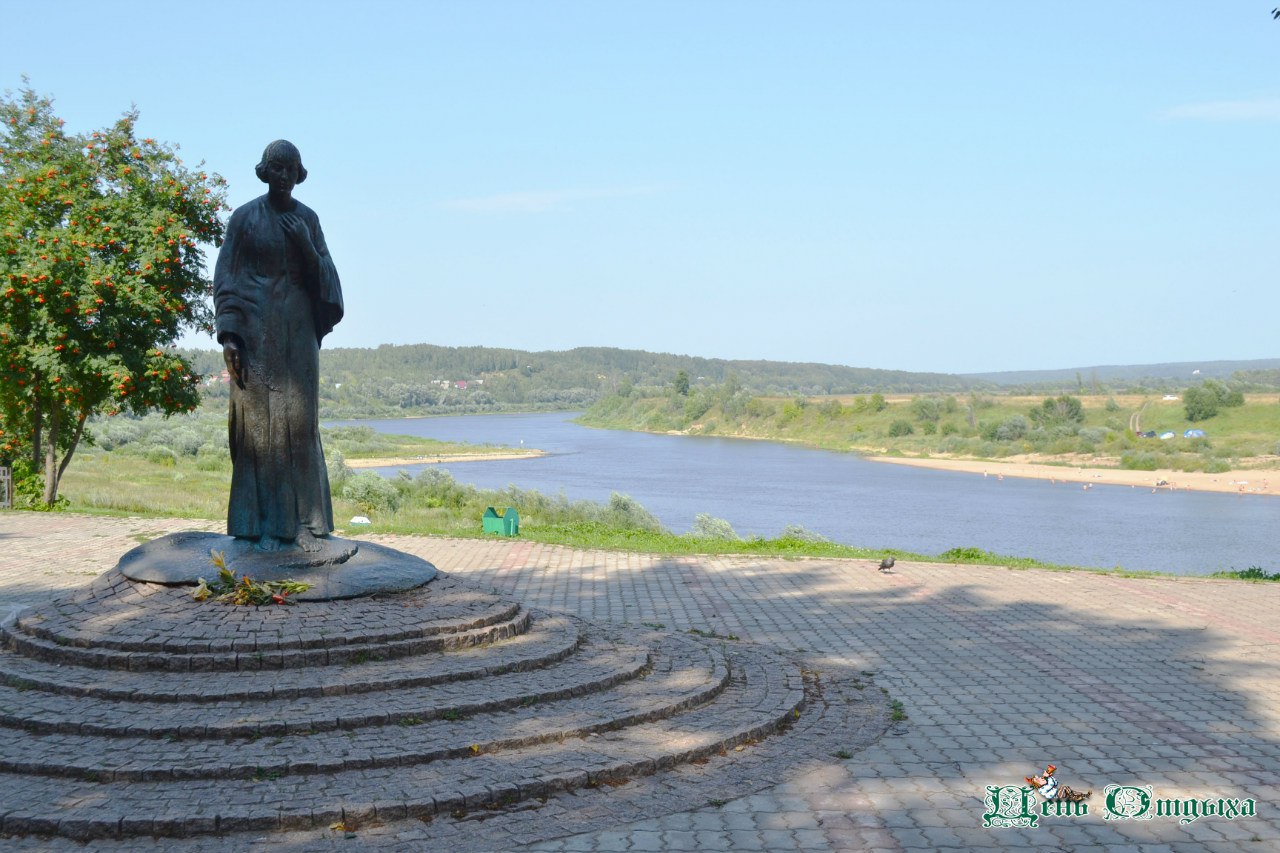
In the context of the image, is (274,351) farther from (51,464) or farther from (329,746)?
(51,464)

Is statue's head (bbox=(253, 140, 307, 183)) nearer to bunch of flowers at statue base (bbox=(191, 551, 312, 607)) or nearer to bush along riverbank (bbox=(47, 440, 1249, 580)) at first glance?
bunch of flowers at statue base (bbox=(191, 551, 312, 607))

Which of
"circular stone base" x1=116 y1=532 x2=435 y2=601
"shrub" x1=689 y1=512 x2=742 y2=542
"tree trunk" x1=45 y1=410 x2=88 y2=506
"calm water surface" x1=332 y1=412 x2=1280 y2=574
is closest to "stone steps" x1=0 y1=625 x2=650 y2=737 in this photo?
"circular stone base" x1=116 y1=532 x2=435 y2=601

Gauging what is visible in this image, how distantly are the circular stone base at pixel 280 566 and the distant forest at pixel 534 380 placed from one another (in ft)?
284

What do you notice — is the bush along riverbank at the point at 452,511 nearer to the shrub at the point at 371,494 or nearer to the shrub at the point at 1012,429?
the shrub at the point at 371,494

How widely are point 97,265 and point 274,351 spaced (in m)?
8.83

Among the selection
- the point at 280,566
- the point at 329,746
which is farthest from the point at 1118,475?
the point at 329,746

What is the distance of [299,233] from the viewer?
6.50 meters

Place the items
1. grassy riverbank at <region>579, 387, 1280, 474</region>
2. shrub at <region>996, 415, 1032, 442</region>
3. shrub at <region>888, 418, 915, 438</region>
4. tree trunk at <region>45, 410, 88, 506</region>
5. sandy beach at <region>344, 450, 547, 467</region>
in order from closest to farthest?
tree trunk at <region>45, 410, 88, 506</region> < sandy beach at <region>344, 450, 547, 467</region> < grassy riverbank at <region>579, 387, 1280, 474</region> < shrub at <region>996, 415, 1032, 442</region> < shrub at <region>888, 418, 915, 438</region>

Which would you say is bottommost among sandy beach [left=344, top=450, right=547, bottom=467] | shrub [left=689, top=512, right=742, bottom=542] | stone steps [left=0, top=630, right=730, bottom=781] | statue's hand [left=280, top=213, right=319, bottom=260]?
sandy beach [left=344, top=450, right=547, bottom=467]

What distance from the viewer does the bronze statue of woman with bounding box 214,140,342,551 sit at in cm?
647

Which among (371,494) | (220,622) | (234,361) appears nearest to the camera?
(220,622)

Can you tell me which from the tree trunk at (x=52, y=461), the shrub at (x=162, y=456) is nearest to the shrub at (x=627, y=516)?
the tree trunk at (x=52, y=461)

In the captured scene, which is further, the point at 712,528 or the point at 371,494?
the point at 371,494

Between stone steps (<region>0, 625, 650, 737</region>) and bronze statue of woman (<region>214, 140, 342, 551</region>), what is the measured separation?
4.74ft
